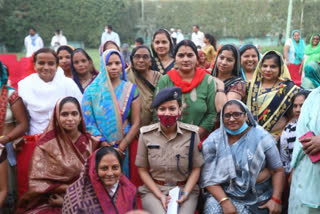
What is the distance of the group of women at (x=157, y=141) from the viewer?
9.39 feet

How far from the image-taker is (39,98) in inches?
141

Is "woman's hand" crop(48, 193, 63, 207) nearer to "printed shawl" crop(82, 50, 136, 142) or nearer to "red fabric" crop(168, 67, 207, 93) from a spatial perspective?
"printed shawl" crop(82, 50, 136, 142)

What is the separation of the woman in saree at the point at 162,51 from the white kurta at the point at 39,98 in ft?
4.72

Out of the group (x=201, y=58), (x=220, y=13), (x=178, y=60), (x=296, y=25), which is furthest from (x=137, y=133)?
(x=220, y=13)

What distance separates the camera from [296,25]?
62.7ft

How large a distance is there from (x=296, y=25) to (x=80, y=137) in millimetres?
19076

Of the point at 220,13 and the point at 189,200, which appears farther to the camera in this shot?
the point at 220,13

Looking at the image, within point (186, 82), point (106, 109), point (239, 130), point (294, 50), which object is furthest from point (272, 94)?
point (294, 50)

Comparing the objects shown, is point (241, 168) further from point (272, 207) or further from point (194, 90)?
point (194, 90)

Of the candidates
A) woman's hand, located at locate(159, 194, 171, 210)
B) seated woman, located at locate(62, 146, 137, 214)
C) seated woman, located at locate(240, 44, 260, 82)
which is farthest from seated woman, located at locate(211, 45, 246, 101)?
seated woman, located at locate(62, 146, 137, 214)

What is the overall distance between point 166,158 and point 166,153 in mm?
48

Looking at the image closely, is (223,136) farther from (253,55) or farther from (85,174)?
(253,55)

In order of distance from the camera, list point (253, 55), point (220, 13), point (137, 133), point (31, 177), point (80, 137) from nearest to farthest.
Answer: point (31, 177) < point (80, 137) < point (137, 133) < point (253, 55) < point (220, 13)

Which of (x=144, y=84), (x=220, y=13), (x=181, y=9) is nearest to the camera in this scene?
(x=144, y=84)
